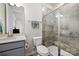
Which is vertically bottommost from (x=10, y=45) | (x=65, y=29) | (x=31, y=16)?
(x=10, y=45)

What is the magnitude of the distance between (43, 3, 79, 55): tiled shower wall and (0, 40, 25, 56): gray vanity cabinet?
0.36m

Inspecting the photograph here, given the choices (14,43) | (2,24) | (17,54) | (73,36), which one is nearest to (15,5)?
(2,24)

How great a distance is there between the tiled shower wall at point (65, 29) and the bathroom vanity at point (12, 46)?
36 cm

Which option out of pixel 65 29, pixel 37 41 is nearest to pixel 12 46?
pixel 37 41

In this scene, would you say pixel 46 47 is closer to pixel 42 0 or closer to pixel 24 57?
pixel 24 57

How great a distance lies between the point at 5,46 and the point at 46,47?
1.95 feet

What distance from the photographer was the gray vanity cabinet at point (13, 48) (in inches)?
60.3

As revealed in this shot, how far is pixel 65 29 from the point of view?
1608 mm

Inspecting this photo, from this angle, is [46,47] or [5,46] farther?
[46,47]

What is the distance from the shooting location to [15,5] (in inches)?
62.8

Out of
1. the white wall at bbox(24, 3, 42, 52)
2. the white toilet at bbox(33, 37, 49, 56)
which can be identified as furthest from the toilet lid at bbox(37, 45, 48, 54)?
the white wall at bbox(24, 3, 42, 52)

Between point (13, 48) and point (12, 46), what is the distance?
3 centimetres

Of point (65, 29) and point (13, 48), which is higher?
point (65, 29)

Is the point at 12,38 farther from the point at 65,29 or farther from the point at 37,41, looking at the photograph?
the point at 65,29
